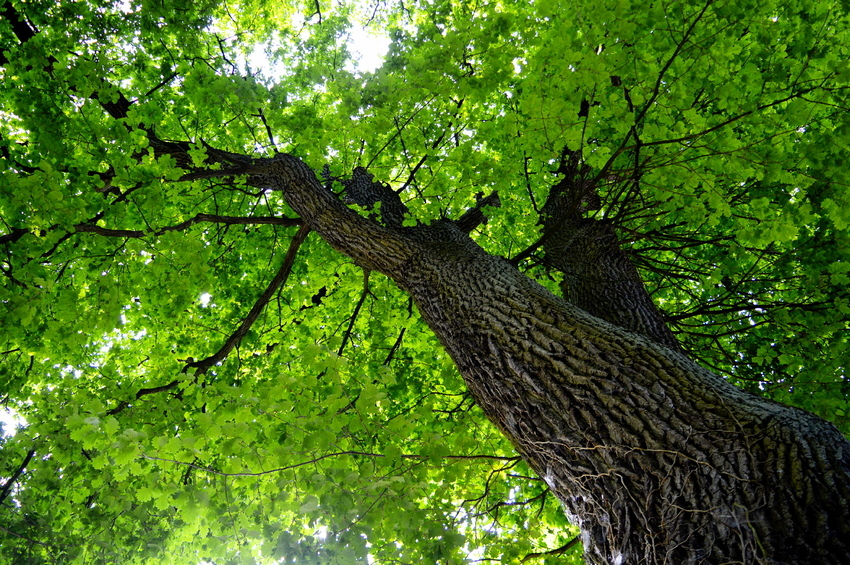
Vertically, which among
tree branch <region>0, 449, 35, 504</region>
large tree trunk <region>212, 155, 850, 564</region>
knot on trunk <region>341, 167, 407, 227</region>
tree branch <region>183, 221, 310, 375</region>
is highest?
knot on trunk <region>341, 167, 407, 227</region>

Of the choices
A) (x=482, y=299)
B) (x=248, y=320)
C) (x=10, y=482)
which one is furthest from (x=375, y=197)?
(x=10, y=482)

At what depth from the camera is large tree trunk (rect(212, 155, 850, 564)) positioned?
55.1 inches

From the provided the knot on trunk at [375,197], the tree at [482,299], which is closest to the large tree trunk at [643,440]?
the tree at [482,299]

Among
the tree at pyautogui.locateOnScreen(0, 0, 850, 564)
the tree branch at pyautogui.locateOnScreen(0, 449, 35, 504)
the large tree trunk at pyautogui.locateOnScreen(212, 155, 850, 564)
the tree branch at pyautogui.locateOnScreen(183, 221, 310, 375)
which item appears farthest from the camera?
the tree branch at pyautogui.locateOnScreen(183, 221, 310, 375)

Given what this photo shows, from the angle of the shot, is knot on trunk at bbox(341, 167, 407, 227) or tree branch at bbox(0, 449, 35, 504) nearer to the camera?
tree branch at bbox(0, 449, 35, 504)

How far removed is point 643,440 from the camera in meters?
1.77

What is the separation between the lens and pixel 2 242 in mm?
3201

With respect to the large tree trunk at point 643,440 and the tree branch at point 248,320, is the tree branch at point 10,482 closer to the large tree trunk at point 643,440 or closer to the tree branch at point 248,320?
the tree branch at point 248,320

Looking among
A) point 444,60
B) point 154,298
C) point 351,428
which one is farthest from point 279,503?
point 154,298

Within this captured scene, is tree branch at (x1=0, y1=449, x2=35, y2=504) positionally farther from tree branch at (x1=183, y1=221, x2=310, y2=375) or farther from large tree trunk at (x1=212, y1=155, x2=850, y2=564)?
large tree trunk at (x1=212, y1=155, x2=850, y2=564)

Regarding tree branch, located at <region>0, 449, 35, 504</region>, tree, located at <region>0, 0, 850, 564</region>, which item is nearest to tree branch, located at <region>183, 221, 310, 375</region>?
tree, located at <region>0, 0, 850, 564</region>

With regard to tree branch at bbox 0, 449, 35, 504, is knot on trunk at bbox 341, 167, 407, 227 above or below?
above

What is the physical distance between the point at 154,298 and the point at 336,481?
3.42 meters

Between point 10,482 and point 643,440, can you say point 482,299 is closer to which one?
point 643,440
